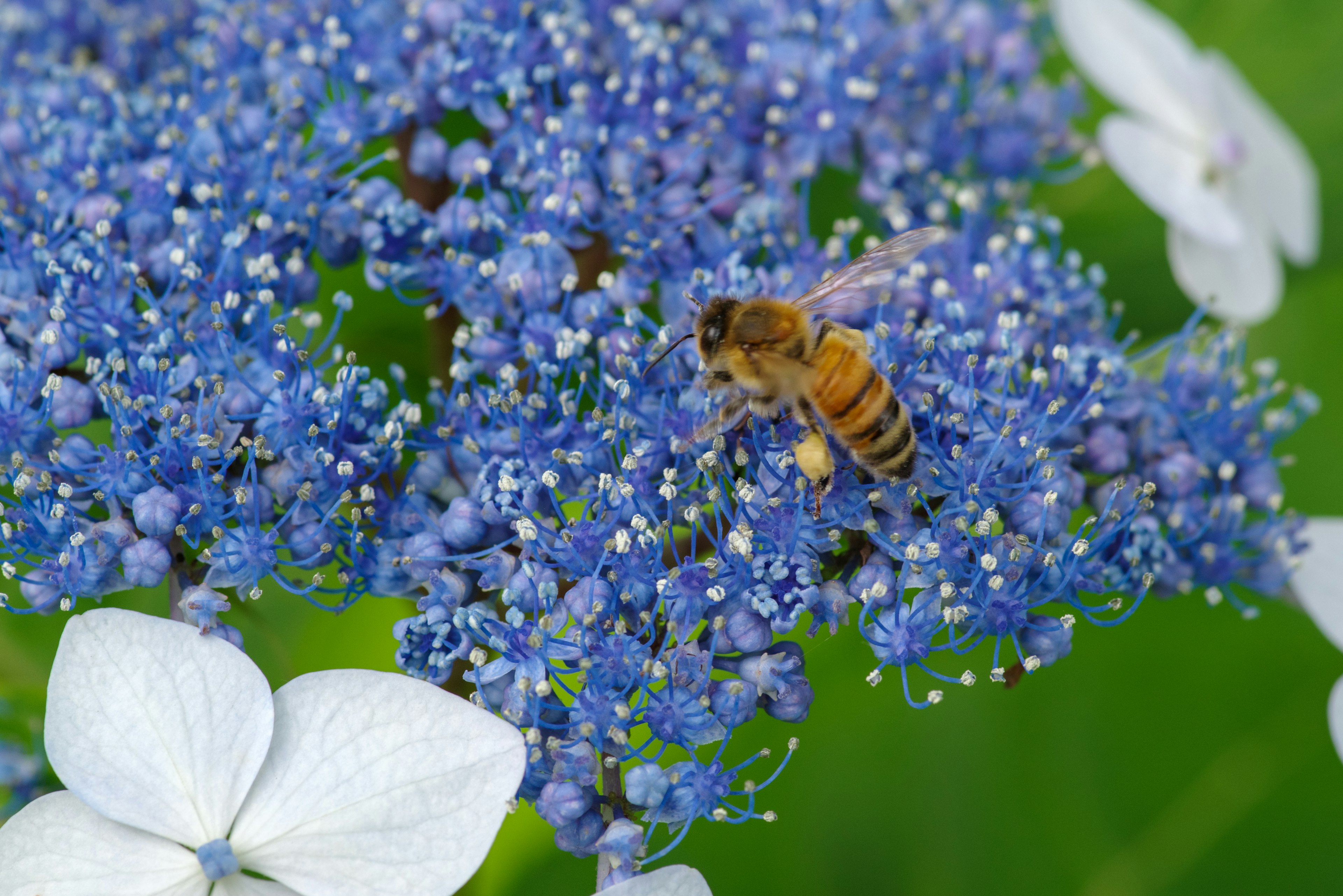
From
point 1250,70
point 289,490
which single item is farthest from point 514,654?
point 1250,70

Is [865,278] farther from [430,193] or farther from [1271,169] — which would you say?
[1271,169]

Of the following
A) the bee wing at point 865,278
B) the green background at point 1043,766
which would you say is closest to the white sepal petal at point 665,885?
the green background at point 1043,766

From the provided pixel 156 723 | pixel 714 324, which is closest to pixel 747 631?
pixel 714 324

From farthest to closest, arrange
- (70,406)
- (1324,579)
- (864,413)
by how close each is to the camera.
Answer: (1324,579) < (70,406) < (864,413)

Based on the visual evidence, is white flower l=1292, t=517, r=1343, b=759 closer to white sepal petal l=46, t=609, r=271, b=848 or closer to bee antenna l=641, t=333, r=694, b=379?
bee antenna l=641, t=333, r=694, b=379

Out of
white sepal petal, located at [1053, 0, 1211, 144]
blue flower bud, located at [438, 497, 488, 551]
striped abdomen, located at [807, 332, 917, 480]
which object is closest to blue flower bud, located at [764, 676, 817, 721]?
striped abdomen, located at [807, 332, 917, 480]

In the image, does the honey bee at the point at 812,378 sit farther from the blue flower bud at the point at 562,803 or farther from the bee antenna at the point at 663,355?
the blue flower bud at the point at 562,803
